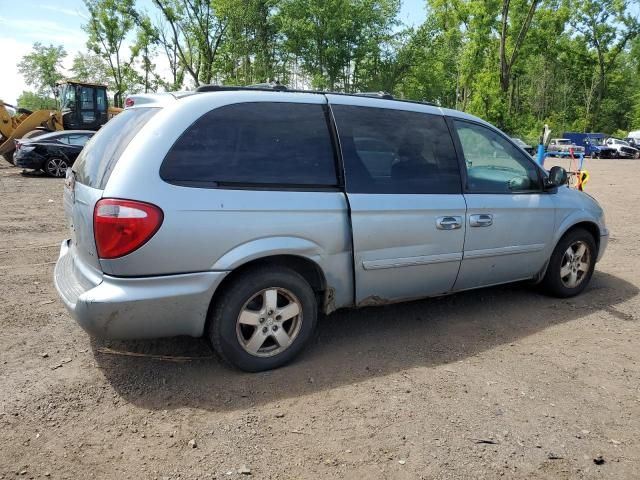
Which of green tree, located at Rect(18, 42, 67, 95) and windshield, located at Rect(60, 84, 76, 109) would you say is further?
green tree, located at Rect(18, 42, 67, 95)

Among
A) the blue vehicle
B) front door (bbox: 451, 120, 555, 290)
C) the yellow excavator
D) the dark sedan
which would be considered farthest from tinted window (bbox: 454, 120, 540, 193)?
the blue vehicle

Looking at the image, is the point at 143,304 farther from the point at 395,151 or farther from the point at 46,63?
the point at 46,63

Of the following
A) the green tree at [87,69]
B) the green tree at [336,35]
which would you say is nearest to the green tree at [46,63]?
the green tree at [87,69]

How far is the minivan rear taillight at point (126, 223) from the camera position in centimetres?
277

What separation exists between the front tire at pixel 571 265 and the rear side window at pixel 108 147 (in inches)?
148

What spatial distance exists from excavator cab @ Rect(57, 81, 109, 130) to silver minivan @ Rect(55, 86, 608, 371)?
62.8ft

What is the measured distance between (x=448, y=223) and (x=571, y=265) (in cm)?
185

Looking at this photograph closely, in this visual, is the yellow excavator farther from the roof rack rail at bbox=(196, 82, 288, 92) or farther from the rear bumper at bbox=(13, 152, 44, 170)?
the roof rack rail at bbox=(196, 82, 288, 92)

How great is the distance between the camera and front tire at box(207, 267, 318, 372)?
3.10 meters

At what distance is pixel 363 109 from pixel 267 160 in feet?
3.01

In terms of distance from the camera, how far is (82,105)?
67.3 ft

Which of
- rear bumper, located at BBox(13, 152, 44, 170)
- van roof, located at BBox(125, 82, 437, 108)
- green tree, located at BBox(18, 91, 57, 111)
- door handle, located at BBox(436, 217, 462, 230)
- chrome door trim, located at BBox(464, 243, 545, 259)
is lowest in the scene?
chrome door trim, located at BBox(464, 243, 545, 259)

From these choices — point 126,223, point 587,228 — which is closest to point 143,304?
point 126,223

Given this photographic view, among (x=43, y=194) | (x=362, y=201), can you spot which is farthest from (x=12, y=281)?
(x=43, y=194)
